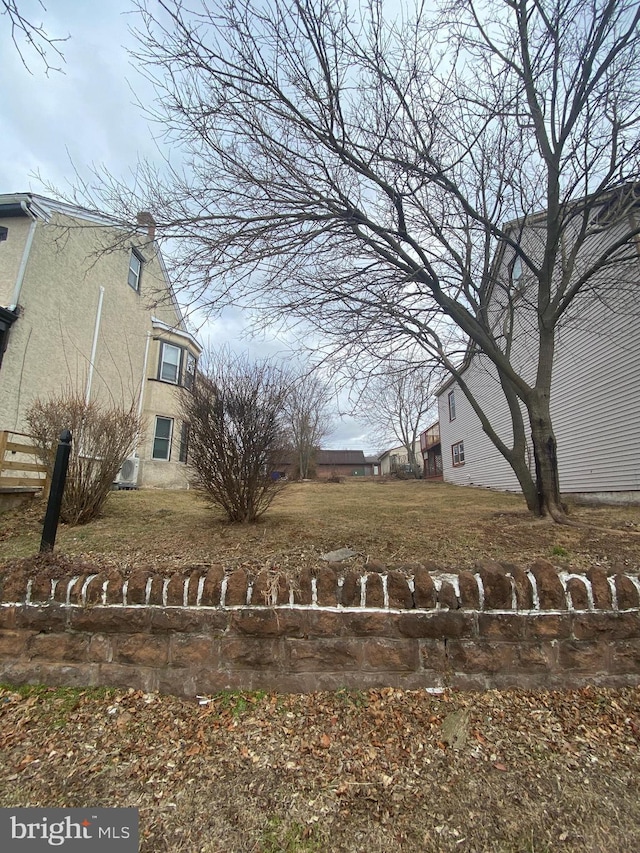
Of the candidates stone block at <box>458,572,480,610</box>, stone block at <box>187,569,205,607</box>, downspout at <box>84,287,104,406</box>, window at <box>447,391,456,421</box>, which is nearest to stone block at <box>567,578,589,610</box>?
stone block at <box>458,572,480,610</box>

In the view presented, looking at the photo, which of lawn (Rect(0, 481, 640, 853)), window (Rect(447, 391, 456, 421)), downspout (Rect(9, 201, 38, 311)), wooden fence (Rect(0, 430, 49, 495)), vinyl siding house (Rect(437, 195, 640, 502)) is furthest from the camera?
window (Rect(447, 391, 456, 421))

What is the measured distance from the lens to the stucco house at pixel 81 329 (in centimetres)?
746

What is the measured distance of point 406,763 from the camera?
1604 millimetres

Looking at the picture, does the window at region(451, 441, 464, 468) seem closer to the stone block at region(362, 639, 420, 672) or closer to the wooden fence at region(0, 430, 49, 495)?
the wooden fence at region(0, 430, 49, 495)

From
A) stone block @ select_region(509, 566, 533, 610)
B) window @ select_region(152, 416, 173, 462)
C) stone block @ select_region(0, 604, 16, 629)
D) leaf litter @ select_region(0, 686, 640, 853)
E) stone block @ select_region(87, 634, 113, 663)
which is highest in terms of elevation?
window @ select_region(152, 416, 173, 462)

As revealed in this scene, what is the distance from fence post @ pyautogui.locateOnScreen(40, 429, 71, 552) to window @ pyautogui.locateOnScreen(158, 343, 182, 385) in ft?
33.9

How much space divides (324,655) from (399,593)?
515 mm

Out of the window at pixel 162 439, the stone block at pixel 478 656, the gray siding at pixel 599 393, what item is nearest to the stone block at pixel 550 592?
the stone block at pixel 478 656

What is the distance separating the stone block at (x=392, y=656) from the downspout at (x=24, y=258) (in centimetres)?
917

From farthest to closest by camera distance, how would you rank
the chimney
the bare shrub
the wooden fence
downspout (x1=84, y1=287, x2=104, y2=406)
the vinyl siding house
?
downspout (x1=84, y1=287, x2=104, y2=406) → the vinyl siding house → the wooden fence → the bare shrub → the chimney

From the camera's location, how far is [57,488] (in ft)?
8.29

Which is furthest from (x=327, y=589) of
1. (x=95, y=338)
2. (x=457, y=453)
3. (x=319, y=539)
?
(x=457, y=453)

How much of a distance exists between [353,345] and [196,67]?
3.12m

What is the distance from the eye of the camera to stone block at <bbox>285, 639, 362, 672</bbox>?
1981mm
